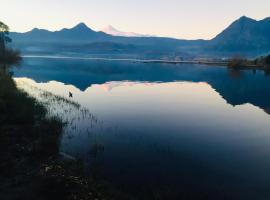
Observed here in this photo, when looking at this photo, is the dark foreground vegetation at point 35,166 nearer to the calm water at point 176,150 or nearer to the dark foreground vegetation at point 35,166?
the dark foreground vegetation at point 35,166

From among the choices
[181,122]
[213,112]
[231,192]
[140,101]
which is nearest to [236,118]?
[213,112]

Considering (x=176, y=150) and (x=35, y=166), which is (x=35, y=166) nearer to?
(x=35, y=166)

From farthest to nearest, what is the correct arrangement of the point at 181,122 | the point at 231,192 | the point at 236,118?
the point at 236,118
the point at 181,122
the point at 231,192

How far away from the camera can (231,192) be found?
2234cm

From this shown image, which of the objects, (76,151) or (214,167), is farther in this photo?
(76,151)

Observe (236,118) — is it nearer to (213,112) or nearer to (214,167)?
(213,112)

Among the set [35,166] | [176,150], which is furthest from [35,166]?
[176,150]

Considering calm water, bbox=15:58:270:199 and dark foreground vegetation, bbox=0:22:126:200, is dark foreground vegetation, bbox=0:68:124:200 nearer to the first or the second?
dark foreground vegetation, bbox=0:22:126:200

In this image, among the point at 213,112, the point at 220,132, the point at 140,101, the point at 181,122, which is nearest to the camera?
the point at 220,132

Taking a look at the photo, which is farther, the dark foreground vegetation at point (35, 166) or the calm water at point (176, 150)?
the calm water at point (176, 150)

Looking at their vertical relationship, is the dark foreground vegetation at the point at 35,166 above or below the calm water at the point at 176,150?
above

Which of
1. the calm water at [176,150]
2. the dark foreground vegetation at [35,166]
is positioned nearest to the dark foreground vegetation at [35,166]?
the dark foreground vegetation at [35,166]

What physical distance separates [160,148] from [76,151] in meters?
8.30

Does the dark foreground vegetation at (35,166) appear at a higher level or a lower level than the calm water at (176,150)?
higher
